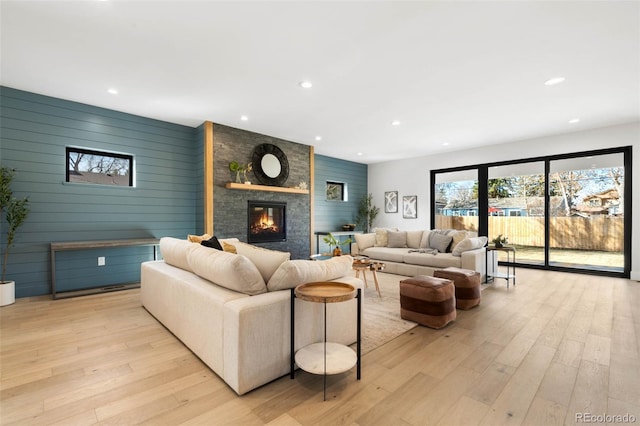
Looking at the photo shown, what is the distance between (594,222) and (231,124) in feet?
23.0

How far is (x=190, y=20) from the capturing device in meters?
2.44

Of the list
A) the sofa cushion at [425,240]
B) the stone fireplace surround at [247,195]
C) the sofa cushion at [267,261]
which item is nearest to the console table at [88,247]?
the stone fireplace surround at [247,195]

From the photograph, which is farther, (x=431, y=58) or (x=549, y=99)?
(x=549, y=99)

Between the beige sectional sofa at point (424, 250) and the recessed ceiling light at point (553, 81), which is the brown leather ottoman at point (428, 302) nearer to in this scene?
the beige sectional sofa at point (424, 250)

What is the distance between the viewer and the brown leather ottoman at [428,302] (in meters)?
2.86

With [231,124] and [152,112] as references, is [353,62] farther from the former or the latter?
[152,112]

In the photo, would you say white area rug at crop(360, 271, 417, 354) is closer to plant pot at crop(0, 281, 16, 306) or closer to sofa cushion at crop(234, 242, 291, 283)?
sofa cushion at crop(234, 242, 291, 283)

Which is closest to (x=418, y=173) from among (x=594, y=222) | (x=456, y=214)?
(x=456, y=214)

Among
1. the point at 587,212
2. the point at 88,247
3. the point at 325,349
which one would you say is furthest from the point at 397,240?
the point at 88,247

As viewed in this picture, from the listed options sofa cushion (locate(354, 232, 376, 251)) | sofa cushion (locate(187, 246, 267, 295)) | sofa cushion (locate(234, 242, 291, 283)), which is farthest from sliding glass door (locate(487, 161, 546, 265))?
sofa cushion (locate(187, 246, 267, 295))

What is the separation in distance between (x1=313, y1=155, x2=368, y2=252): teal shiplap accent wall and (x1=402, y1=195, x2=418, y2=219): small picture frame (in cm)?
130
